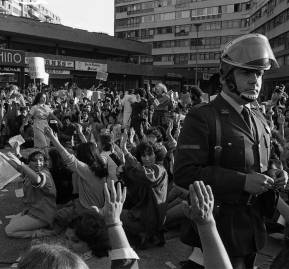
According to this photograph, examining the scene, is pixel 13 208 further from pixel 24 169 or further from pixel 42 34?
pixel 42 34

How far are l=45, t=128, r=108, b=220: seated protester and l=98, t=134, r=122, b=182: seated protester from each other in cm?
16

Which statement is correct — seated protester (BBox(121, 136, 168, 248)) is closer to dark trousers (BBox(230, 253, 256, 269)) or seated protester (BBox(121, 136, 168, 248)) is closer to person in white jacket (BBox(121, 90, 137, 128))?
dark trousers (BBox(230, 253, 256, 269))

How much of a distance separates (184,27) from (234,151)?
67.8 m

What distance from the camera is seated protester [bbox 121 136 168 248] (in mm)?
4570

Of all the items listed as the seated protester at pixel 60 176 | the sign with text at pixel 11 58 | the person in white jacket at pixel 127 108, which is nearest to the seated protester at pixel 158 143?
the seated protester at pixel 60 176

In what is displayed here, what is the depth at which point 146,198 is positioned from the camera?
15.4ft

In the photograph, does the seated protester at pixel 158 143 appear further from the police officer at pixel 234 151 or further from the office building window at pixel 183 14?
the office building window at pixel 183 14

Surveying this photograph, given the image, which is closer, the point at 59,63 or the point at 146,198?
the point at 146,198

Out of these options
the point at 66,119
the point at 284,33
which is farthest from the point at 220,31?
the point at 66,119

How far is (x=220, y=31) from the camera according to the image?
63844 millimetres

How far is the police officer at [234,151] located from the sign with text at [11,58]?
2235 cm

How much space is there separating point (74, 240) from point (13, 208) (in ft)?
5.95

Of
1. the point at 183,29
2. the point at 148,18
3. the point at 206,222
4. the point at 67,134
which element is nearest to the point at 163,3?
the point at 148,18

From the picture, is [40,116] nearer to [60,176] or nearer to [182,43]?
[60,176]
